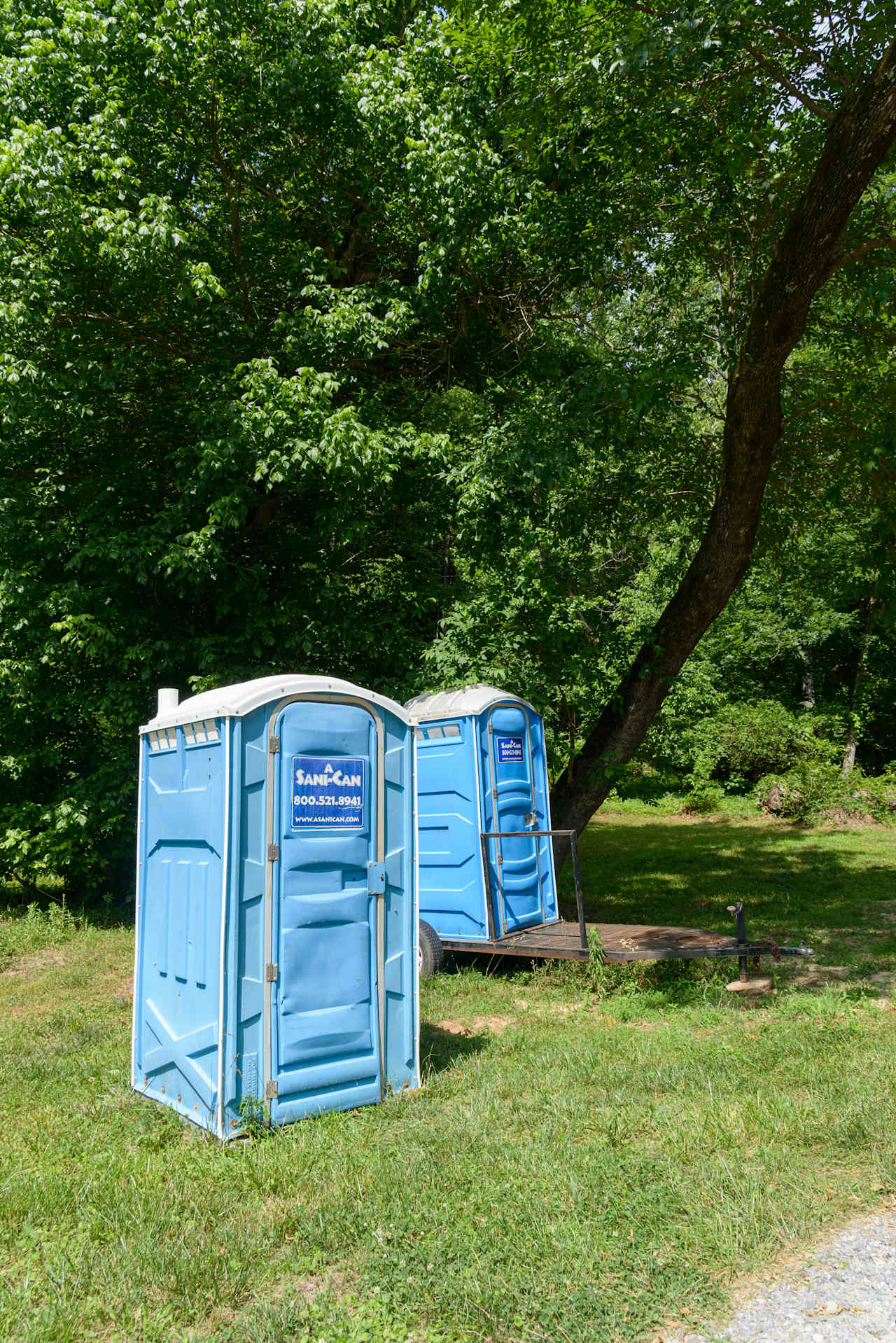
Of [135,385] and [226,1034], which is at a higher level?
[135,385]

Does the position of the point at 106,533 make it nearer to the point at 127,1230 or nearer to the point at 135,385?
the point at 135,385

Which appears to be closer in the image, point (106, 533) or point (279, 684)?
point (279, 684)

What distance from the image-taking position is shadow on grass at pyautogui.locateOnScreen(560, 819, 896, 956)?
10.8 m

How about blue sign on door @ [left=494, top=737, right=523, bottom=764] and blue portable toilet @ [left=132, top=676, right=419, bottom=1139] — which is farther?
blue sign on door @ [left=494, top=737, right=523, bottom=764]

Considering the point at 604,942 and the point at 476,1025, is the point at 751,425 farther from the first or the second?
the point at 476,1025

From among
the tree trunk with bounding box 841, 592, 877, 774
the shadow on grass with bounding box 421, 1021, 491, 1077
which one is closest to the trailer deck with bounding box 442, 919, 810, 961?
the shadow on grass with bounding box 421, 1021, 491, 1077

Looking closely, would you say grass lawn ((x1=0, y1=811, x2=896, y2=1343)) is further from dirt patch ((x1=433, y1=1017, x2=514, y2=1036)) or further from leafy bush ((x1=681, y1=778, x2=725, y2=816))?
leafy bush ((x1=681, y1=778, x2=725, y2=816))

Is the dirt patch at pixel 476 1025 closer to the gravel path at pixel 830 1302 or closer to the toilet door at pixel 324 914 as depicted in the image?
the toilet door at pixel 324 914

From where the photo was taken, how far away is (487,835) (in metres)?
8.48

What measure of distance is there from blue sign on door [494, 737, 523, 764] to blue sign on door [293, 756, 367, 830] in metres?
3.66

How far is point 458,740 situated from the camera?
8703 mm

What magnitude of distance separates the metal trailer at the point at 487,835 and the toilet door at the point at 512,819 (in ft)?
0.03

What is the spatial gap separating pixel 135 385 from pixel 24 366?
208 centimetres

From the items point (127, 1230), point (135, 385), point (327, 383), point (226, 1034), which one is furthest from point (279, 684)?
point (135, 385)
